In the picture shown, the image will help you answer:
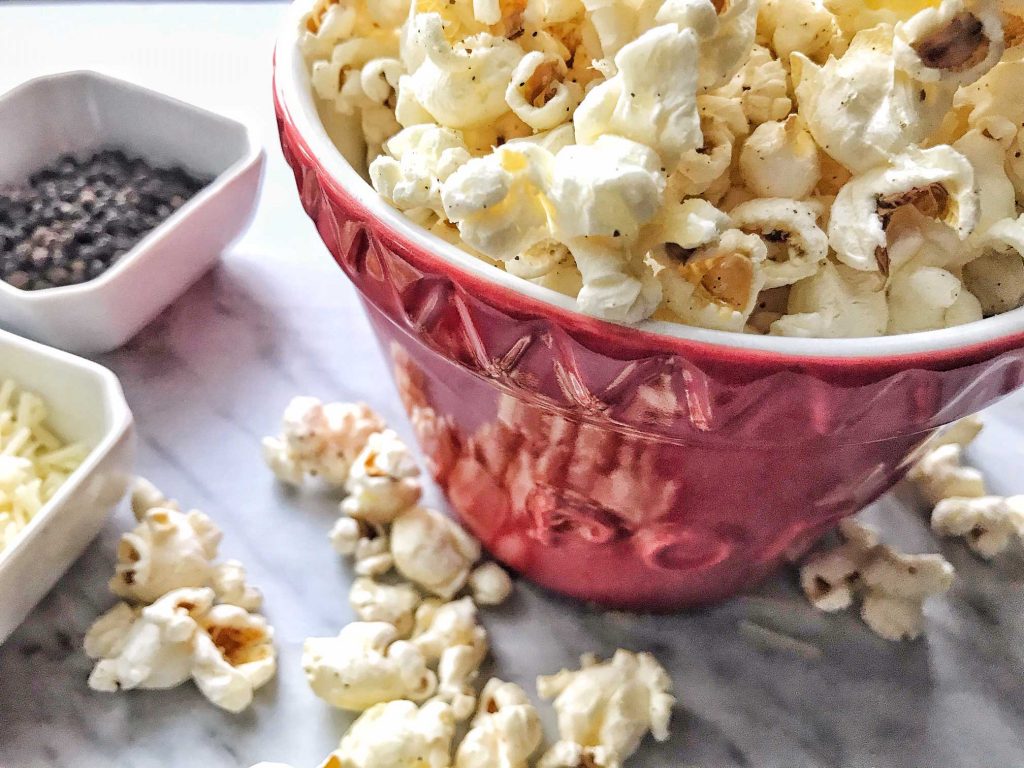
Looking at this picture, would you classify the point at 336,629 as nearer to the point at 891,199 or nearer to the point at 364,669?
the point at 364,669

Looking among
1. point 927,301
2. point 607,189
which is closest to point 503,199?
point 607,189

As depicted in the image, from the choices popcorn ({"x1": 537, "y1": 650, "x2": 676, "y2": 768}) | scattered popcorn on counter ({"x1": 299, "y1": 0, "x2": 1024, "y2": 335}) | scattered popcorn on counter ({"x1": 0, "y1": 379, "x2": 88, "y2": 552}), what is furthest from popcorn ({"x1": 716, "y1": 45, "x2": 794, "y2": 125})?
scattered popcorn on counter ({"x1": 0, "y1": 379, "x2": 88, "y2": 552})

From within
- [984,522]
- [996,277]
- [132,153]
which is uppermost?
[996,277]

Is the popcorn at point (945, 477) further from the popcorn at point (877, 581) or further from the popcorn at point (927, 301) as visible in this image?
the popcorn at point (927, 301)

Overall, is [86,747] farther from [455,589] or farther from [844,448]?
[844,448]

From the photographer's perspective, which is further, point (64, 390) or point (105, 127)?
point (105, 127)

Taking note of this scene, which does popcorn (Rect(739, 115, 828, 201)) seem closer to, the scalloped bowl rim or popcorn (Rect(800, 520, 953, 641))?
the scalloped bowl rim

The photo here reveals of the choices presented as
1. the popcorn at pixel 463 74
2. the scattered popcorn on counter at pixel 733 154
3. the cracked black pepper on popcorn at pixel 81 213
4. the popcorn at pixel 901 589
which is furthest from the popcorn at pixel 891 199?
the cracked black pepper on popcorn at pixel 81 213

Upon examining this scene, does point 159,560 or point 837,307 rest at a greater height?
point 837,307
